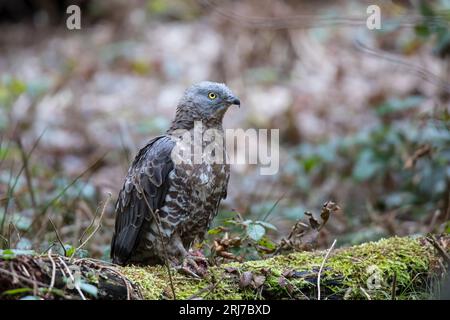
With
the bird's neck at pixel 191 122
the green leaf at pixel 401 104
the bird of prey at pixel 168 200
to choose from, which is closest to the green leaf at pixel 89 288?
the bird of prey at pixel 168 200

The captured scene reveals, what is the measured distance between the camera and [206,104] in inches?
209

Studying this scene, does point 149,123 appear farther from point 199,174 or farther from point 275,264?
point 275,264

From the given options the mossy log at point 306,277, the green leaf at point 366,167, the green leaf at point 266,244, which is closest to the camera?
the mossy log at point 306,277

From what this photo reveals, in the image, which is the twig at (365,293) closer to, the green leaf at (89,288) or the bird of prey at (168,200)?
the bird of prey at (168,200)

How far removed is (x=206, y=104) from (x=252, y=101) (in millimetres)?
6944

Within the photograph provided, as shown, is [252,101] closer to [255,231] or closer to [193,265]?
[255,231]

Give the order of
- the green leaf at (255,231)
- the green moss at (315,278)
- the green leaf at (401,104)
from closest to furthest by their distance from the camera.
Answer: the green moss at (315,278) → the green leaf at (255,231) → the green leaf at (401,104)

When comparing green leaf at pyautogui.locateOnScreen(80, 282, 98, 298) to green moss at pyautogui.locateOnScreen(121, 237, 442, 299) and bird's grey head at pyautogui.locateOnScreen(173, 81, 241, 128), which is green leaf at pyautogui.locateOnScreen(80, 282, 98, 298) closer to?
green moss at pyautogui.locateOnScreen(121, 237, 442, 299)

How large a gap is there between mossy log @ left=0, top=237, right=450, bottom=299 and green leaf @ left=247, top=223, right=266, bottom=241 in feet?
0.90

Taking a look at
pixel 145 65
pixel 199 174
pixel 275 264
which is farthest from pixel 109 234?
pixel 145 65

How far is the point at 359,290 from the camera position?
393cm

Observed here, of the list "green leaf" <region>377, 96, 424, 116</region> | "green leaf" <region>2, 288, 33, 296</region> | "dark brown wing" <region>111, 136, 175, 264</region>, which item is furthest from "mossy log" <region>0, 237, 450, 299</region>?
"green leaf" <region>377, 96, 424, 116</region>

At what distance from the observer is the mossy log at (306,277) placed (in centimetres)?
377

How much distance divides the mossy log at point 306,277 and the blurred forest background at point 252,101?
900mm
